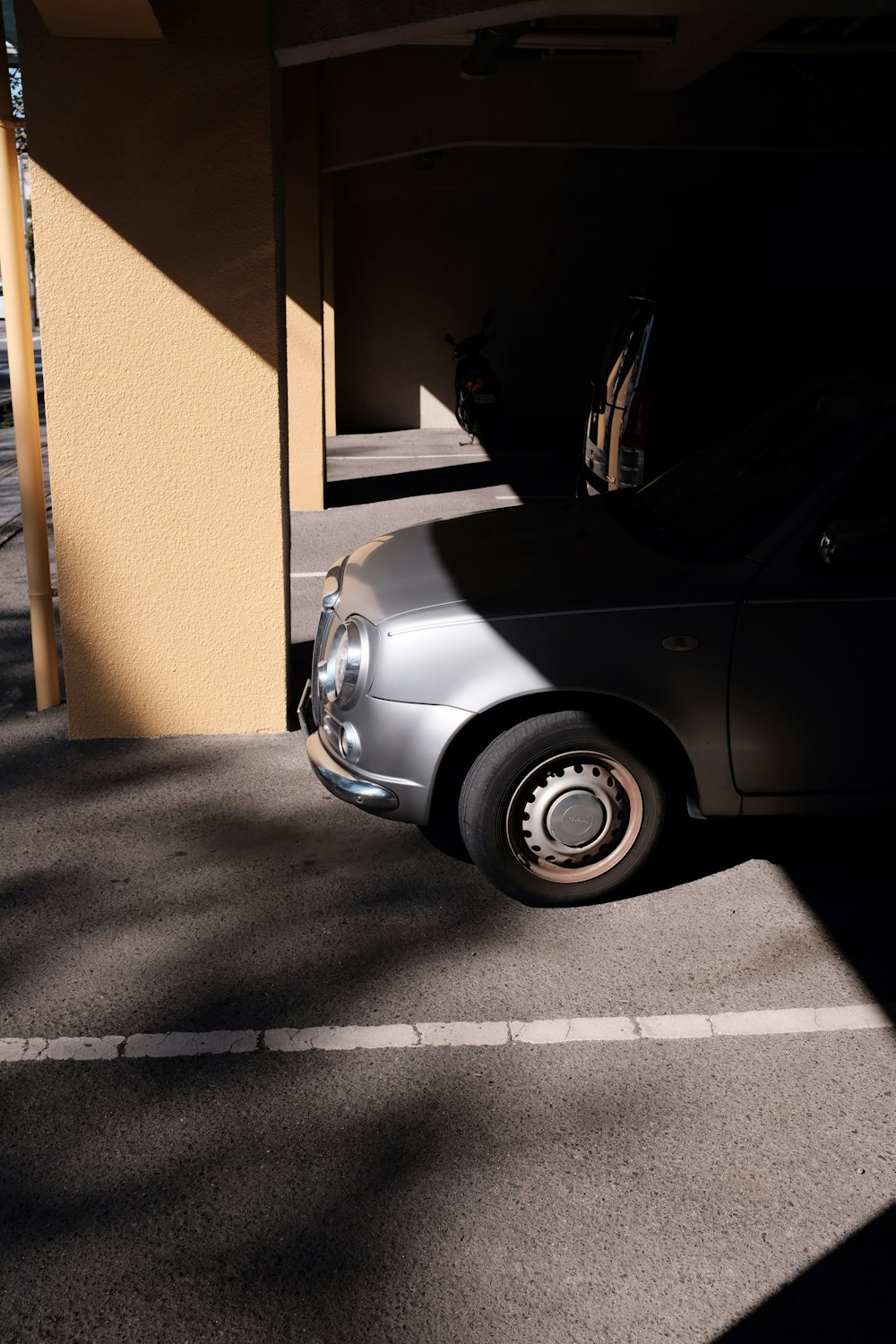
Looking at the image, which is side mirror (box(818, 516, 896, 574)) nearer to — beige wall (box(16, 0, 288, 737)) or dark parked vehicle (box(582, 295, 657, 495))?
beige wall (box(16, 0, 288, 737))

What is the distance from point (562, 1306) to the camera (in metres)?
2.79

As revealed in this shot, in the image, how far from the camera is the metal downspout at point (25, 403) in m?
5.58

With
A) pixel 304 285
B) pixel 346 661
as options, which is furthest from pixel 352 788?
pixel 304 285

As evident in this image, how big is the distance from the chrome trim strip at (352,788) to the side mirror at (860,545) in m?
1.72

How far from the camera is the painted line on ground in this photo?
368cm

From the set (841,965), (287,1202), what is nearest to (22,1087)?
(287,1202)

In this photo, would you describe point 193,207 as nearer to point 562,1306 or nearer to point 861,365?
point 861,365

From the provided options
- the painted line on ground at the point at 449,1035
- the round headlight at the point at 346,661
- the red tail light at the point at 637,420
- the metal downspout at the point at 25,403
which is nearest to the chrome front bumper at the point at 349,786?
the round headlight at the point at 346,661

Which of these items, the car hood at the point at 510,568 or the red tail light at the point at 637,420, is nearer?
the car hood at the point at 510,568

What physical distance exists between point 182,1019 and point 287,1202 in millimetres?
879

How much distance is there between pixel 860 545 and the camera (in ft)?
13.8

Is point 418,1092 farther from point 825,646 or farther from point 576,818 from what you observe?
point 825,646

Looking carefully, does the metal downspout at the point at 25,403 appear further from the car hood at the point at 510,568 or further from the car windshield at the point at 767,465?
the car windshield at the point at 767,465

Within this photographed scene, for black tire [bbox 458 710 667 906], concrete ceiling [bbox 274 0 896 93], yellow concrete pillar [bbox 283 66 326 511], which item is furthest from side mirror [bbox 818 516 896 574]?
yellow concrete pillar [bbox 283 66 326 511]
